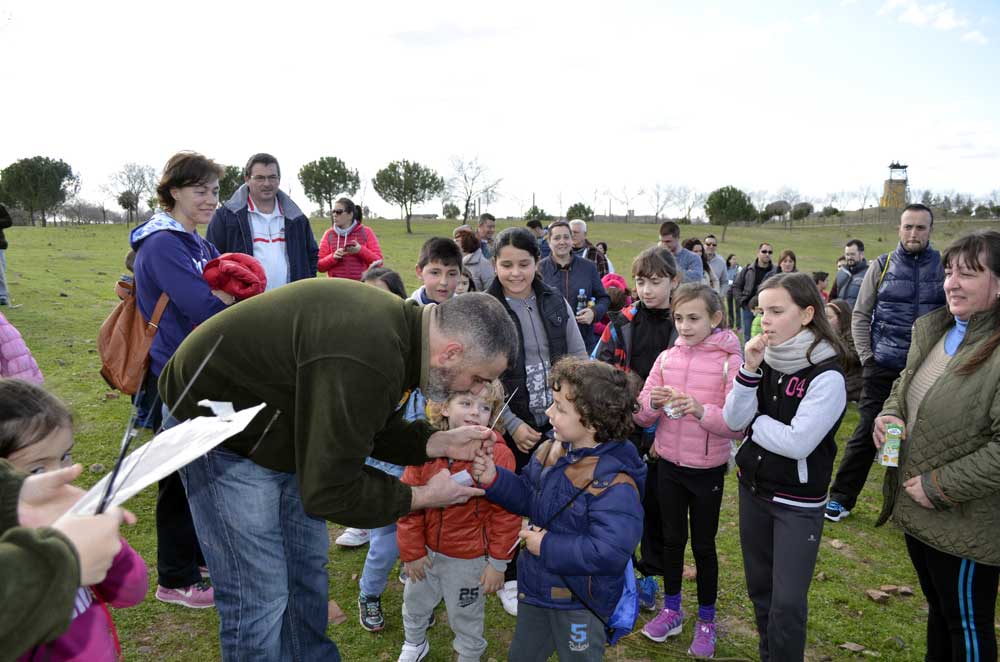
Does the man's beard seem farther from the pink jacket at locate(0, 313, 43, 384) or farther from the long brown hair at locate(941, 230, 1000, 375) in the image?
the pink jacket at locate(0, 313, 43, 384)

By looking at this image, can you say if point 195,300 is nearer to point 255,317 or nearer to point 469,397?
point 255,317

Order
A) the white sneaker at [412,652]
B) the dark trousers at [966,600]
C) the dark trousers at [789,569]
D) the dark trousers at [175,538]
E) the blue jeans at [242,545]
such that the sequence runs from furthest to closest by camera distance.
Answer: the dark trousers at [175,538]
the white sneaker at [412,652]
the dark trousers at [789,569]
the dark trousers at [966,600]
the blue jeans at [242,545]

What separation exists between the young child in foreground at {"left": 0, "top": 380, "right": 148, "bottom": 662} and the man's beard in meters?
1.24

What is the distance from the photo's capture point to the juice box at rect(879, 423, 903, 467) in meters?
3.23

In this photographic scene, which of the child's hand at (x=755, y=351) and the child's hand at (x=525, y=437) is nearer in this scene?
→ the child's hand at (x=755, y=351)

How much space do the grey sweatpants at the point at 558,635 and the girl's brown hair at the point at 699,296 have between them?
6.43ft

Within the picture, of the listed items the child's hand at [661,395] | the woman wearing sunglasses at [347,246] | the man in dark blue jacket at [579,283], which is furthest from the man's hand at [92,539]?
the woman wearing sunglasses at [347,246]

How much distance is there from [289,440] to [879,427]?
10.3ft

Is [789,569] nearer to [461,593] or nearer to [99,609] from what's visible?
[461,593]

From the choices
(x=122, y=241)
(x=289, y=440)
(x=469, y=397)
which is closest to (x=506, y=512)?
(x=469, y=397)

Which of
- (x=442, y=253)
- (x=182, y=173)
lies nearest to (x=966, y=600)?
(x=442, y=253)

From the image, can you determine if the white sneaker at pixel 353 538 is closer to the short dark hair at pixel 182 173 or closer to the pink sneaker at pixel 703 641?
the pink sneaker at pixel 703 641

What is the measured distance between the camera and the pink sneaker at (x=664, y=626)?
13.0 feet

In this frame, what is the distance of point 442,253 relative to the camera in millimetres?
4738
